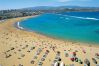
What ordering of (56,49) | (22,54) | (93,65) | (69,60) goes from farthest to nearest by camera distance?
(56,49), (22,54), (69,60), (93,65)

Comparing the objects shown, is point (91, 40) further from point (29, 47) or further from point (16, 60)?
point (16, 60)

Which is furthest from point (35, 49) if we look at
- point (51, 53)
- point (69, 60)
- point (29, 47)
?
point (69, 60)

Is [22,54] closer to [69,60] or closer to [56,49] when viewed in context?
[56,49]

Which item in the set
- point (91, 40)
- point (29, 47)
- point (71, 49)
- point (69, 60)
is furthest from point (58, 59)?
point (91, 40)

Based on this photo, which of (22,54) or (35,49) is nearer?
(22,54)

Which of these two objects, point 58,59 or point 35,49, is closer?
point 58,59

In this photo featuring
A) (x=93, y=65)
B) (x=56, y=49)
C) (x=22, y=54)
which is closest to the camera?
(x=93, y=65)

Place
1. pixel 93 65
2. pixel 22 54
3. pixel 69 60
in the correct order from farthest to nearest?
pixel 22 54
pixel 69 60
pixel 93 65

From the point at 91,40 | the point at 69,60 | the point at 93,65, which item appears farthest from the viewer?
the point at 91,40

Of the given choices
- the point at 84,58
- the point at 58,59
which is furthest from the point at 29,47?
the point at 84,58
